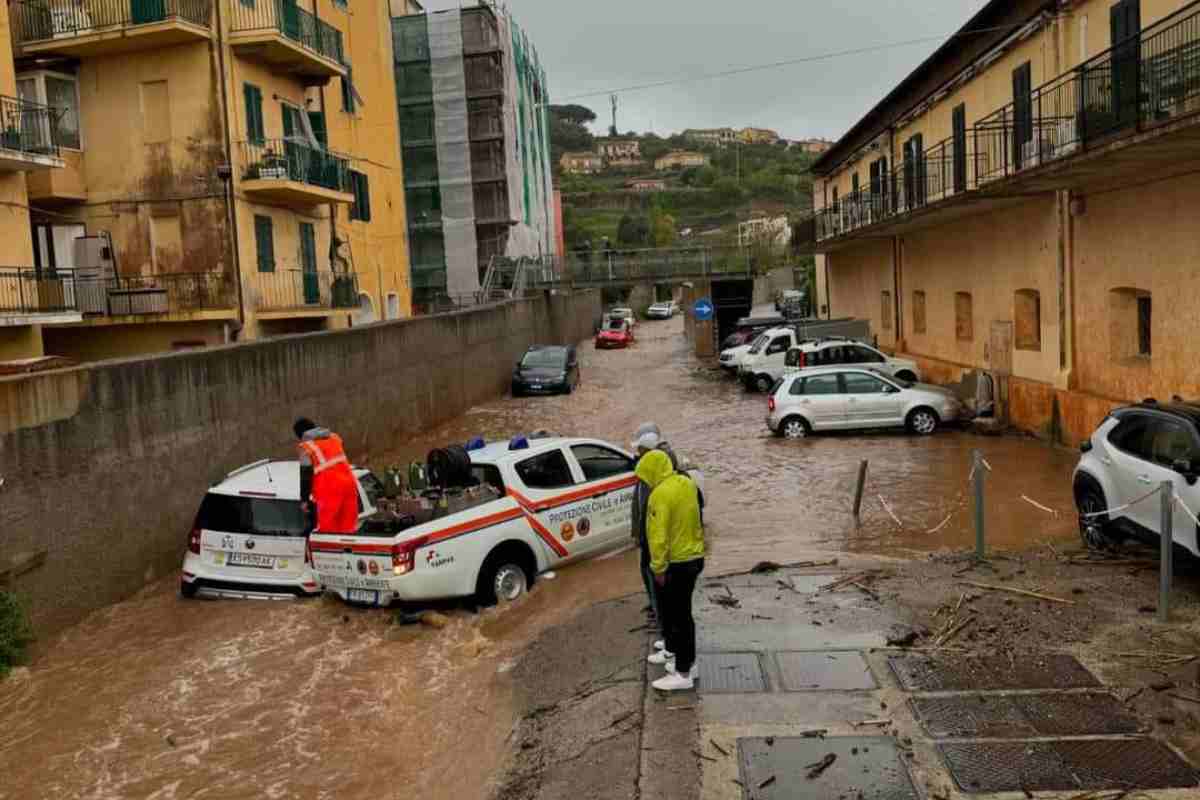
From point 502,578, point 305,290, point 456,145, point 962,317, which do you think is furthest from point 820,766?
point 456,145

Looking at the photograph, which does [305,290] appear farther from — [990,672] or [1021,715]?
[1021,715]

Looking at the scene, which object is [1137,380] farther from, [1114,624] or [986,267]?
[1114,624]

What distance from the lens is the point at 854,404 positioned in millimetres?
22359

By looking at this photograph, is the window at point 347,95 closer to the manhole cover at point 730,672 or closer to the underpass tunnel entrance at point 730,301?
the underpass tunnel entrance at point 730,301

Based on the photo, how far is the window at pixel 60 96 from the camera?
74.4 feet

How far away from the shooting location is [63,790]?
7695 mm

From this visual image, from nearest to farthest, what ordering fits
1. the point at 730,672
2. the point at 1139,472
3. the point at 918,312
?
the point at 730,672 → the point at 1139,472 → the point at 918,312

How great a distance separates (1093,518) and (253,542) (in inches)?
332

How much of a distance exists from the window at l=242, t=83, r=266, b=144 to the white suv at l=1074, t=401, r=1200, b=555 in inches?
758

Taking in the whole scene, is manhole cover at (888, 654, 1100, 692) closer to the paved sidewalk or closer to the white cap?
the paved sidewalk

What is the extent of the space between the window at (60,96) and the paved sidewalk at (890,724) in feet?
65.6

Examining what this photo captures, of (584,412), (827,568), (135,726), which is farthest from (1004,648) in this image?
(584,412)

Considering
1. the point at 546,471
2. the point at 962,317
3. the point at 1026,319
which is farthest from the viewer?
the point at 962,317

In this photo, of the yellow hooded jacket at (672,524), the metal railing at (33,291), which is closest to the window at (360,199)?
the metal railing at (33,291)
